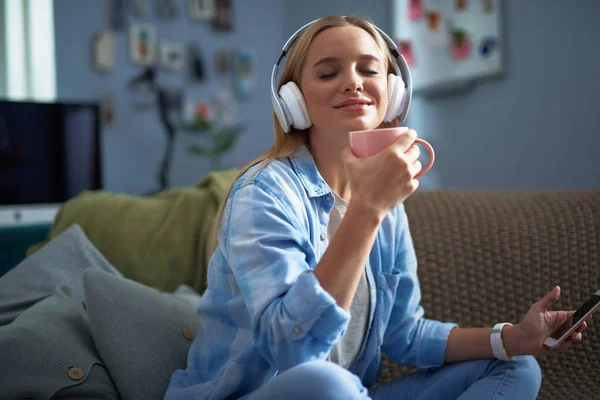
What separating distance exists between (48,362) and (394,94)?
0.75 metres

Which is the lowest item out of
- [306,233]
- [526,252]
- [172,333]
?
[172,333]

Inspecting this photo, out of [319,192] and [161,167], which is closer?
[319,192]

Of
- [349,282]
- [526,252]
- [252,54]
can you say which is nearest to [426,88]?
[252,54]

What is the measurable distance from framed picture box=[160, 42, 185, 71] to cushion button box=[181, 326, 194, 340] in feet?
11.4

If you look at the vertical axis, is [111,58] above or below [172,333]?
above

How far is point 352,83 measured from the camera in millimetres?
968

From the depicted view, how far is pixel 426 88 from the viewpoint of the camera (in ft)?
11.3

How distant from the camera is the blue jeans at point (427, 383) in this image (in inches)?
29.5

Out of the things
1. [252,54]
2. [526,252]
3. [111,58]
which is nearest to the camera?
[526,252]

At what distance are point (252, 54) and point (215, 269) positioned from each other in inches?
158

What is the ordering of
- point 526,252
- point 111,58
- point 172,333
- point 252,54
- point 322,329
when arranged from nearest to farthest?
1. point 322,329
2. point 172,333
3. point 526,252
4. point 111,58
5. point 252,54

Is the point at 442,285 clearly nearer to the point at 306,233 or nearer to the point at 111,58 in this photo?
the point at 306,233

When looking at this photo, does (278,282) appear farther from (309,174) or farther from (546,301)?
(546,301)

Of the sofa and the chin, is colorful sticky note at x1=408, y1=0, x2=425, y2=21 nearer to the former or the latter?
the sofa
